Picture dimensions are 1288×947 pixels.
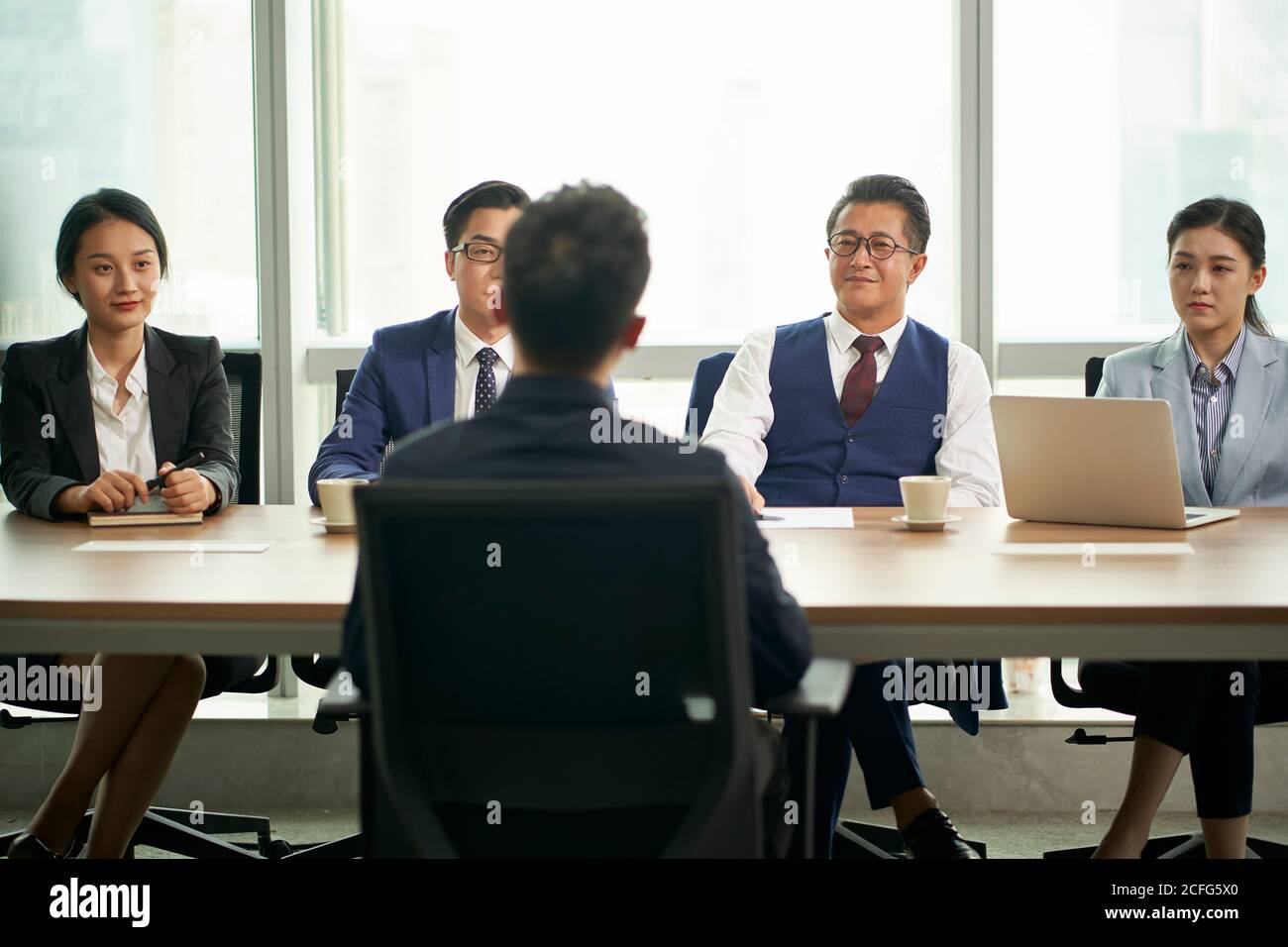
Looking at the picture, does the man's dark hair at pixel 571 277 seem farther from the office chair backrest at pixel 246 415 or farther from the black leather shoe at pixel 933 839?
the office chair backrest at pixel 246 415

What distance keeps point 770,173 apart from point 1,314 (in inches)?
89.0

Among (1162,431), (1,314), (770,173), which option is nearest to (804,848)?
(1162,431)

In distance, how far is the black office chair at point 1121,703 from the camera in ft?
7.96

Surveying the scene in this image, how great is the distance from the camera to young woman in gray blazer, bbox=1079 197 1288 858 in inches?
92.0

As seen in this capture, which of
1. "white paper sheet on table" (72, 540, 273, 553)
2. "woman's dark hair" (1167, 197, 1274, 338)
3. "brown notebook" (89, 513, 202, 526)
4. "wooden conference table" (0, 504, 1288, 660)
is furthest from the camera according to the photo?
"woman's dark hair" (1167, 197, 1274, 338)

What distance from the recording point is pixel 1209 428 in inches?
112

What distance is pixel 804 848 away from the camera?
1.62m

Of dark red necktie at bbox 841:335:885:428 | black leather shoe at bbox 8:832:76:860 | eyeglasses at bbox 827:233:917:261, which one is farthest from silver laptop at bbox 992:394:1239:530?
black leather shoe at bbox 8:832:76:860

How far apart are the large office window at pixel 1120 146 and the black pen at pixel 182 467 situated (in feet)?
7.12

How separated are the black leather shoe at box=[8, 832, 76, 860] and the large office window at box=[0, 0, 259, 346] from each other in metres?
1.75

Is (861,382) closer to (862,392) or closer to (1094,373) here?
(862,392)

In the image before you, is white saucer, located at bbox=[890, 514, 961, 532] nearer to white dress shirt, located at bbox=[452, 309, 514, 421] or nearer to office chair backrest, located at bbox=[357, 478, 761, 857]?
office chair backrest, located at bbox=[357, 478, 761, 857]

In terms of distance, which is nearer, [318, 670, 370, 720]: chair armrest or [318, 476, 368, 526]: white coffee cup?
[318, 670, 370, 720]: chair armrest

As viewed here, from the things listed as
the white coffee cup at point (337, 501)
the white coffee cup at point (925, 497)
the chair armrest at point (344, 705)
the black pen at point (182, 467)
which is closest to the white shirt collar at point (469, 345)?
the black pen at point (182, 467)
